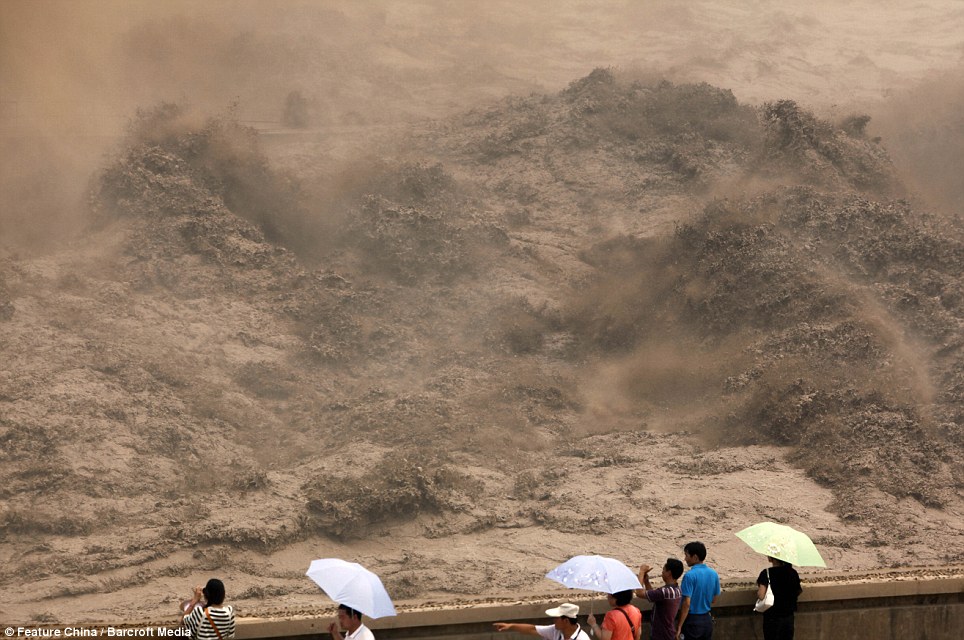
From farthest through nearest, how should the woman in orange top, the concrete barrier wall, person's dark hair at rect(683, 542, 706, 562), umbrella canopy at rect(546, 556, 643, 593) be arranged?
person's dark hair at rect(683, 542, 706, 562) → the concrete barrier wall → umbrella canopy at rect(546, 556, 643, 593) → the woman in orange top

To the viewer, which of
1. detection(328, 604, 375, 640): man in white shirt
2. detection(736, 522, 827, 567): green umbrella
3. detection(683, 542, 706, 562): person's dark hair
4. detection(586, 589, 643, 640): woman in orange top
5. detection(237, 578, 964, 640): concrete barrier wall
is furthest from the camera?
detection(736, 522, 827, 567): green umbrella

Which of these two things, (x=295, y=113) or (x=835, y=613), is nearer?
(x=835, y=613)

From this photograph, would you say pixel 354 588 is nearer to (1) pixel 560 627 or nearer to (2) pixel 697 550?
(1) pixel 560 627

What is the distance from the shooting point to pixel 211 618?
4.73 m

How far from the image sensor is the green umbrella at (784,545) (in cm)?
566

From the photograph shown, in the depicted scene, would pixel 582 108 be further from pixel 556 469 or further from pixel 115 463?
pixel 115 463

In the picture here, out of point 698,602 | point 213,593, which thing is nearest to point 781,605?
point 698,602

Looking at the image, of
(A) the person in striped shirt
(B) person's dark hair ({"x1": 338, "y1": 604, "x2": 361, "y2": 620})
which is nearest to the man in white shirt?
(B) person's dark hair ({"x1": 338, "y1": 604, "x2": 361, "y2": 620})

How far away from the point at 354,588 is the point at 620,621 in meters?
1.25

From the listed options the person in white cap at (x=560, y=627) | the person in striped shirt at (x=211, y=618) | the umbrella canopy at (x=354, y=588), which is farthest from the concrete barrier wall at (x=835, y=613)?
the person in striped shirt at (x=211, y=618)

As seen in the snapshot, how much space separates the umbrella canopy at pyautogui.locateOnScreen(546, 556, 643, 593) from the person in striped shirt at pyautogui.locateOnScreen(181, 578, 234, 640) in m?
1.57

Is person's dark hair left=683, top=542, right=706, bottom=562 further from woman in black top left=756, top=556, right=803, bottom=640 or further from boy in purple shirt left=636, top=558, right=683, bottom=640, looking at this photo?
woman in black top left=756, top=556, right=803, bottom=640

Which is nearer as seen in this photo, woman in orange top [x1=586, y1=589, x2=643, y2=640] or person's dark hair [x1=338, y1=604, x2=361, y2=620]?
person's dark hair [x1=338, y1=604, x2=361, y2=620]

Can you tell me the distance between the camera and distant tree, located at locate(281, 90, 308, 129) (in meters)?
24.1
